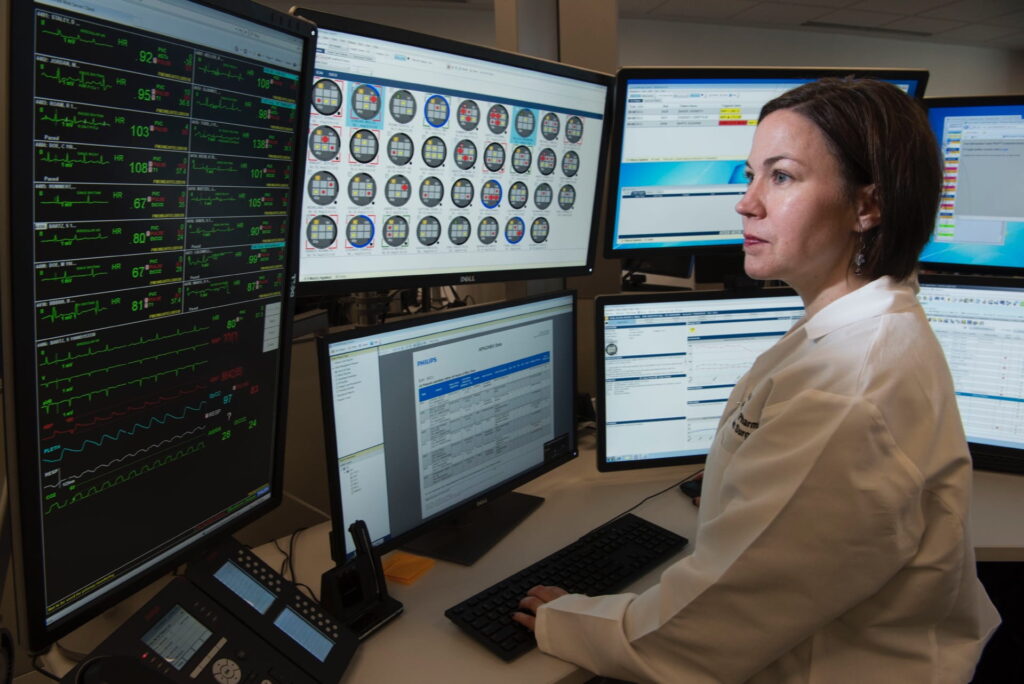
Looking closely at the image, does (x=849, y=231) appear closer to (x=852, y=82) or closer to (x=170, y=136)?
(x=852, y=82)

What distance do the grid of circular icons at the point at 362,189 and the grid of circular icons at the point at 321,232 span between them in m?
0.06

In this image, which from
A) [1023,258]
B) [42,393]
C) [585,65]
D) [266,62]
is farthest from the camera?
[585,65]

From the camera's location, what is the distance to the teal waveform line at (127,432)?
692 millimetres

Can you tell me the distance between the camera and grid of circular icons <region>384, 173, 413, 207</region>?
1.22 metres

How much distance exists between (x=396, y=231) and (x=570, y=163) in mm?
455

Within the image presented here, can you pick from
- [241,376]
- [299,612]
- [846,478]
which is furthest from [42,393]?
[846,478]

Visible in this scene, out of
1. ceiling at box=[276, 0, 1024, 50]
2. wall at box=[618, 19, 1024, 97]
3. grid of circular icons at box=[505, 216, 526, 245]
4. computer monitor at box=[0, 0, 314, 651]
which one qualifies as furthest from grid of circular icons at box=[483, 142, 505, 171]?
wall at box=[618, 19, 1024, 97]

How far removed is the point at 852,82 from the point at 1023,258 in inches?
33.3

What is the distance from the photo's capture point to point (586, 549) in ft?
4.08

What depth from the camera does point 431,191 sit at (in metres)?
1.28

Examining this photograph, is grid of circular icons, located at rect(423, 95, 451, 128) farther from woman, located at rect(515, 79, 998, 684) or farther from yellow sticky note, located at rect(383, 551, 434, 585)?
yellow sticky note, located at rect(383, 551, 434, 585)

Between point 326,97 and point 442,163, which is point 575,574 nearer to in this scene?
point 442,163

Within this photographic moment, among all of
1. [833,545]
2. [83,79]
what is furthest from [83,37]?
[833,545]

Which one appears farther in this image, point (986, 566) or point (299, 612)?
point (986, 566)
